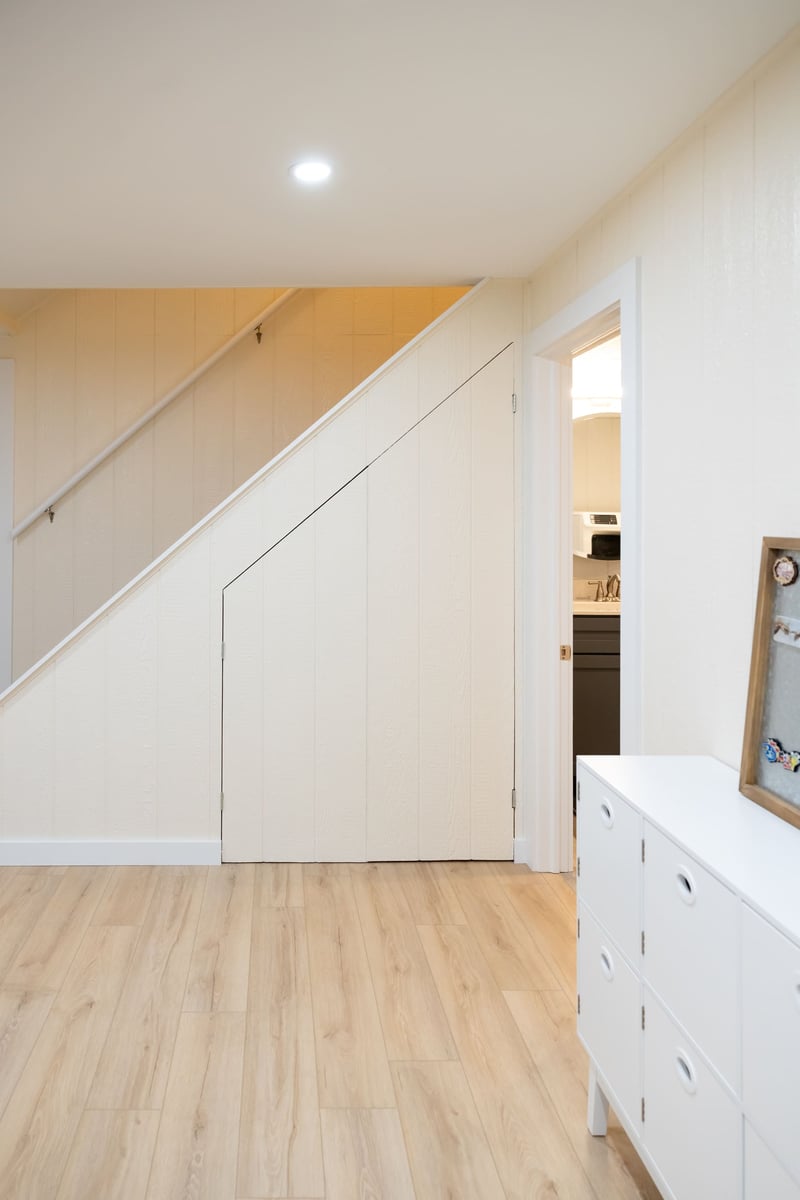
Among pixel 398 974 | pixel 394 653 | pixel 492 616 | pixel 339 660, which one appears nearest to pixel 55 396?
pixel 339 660

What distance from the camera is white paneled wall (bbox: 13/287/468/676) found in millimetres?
4668

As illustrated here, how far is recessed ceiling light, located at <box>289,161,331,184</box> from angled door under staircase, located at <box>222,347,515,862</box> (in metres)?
1.29

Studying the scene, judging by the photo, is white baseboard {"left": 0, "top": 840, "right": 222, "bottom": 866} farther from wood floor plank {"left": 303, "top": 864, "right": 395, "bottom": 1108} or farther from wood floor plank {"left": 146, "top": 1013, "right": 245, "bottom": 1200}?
wood floor plank {"left": 146, "top": 1013, "right": 245, "bottom": 1200}

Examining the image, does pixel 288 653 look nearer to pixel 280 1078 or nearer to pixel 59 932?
pixel 59 932

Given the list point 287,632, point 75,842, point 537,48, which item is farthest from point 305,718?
point 537,48

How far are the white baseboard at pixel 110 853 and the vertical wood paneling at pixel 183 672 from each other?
0.82 ft

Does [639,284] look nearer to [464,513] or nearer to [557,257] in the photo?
[557,257]

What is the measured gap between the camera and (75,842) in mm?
3709

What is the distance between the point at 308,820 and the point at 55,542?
6.63ft

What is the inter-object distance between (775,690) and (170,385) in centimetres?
363

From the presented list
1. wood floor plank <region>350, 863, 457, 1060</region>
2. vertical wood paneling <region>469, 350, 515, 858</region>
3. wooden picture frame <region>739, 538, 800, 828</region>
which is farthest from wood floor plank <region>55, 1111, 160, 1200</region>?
vertical wood paneling <region>469, 350, 515, 858</region>

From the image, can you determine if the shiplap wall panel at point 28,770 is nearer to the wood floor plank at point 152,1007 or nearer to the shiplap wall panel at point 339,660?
the wood floor plank at point 152,1007

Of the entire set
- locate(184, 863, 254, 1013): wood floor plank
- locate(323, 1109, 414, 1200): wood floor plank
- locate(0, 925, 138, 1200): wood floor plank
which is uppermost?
locate(184, 863, 254, 1013): wood floor plank

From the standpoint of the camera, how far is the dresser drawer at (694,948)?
1.38m
